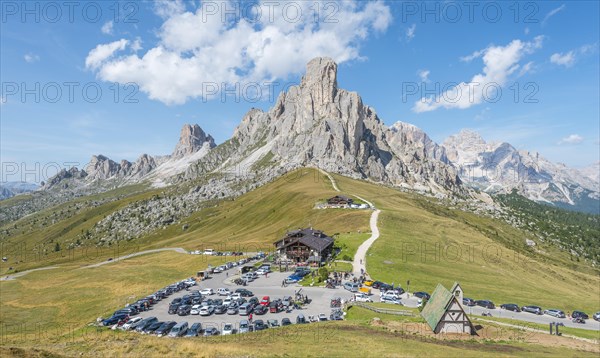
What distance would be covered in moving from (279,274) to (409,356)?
60000 mm

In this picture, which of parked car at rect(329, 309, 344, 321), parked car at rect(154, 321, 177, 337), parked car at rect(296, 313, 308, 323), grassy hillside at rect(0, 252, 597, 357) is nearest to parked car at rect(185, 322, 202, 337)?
parked car at rect(154, 321, 177, 337)

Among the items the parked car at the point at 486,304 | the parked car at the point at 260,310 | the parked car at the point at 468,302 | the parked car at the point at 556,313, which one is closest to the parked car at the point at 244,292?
the parked car at the point at 260,310

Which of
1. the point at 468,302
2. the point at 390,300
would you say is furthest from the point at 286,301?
the point at 468,302

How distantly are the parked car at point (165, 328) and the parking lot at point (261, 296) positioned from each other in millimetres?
3111

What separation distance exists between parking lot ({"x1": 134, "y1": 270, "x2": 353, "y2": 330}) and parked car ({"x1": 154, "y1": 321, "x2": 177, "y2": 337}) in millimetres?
3111

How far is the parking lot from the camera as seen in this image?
59531 mm

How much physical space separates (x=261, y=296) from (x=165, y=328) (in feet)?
76.3

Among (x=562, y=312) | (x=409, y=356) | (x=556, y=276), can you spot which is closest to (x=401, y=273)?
(x=562, y=312)

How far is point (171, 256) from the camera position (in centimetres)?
14500

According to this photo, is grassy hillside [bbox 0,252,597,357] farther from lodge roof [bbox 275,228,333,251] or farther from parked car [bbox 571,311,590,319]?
lodge roof [bbox 275,228,333,251]

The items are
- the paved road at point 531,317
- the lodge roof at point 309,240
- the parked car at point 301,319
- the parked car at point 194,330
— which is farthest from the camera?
the lodge roof at point 309,240

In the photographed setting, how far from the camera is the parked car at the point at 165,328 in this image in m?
52.7

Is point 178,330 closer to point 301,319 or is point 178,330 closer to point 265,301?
→ point 301,319

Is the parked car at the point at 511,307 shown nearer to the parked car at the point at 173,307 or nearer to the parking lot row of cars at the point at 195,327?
the parking lot row of cars at the point at 195,327
